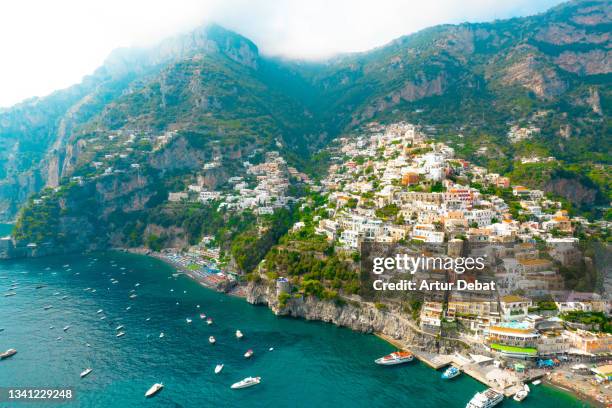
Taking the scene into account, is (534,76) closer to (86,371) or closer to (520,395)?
(520,395)

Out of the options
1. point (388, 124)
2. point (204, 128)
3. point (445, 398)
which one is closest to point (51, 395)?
point (445, 398)

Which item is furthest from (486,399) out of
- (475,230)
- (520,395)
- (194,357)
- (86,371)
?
(86,371)

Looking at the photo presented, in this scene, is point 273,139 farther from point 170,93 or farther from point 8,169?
point 8,169

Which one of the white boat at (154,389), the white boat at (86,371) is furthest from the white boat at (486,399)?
the white boat at (86,371)

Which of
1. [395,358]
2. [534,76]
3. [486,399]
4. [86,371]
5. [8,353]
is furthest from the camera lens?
[534,76]

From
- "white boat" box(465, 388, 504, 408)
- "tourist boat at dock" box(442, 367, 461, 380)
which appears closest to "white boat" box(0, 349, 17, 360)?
"tourist boat at dock" box(442, 367, 461, 380)

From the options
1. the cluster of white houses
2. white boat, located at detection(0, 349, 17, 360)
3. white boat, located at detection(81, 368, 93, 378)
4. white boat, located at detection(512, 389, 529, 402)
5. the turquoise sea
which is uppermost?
the cluster of white houses

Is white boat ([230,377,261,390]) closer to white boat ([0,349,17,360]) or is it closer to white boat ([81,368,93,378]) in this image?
white boat ([81,368,93,378])
